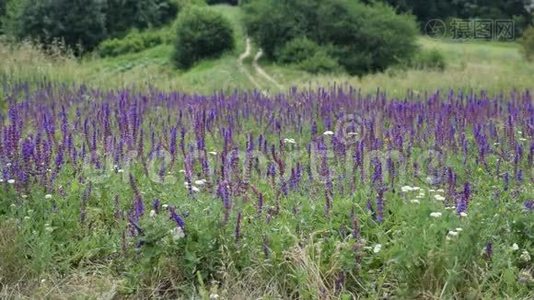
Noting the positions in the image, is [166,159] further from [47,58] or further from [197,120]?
[47,58]

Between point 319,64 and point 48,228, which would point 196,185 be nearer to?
point 48,228

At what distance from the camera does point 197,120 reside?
5625 millimetres

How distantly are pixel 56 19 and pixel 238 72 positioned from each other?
17989mm

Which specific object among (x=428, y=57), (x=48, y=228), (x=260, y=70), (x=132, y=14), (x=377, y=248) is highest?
(x=132, y=14)

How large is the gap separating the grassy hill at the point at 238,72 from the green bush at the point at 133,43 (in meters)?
1.02

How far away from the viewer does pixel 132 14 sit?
4588 cm

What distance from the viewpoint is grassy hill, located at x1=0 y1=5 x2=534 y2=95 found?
13098 mm

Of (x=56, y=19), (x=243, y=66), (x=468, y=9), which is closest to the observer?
(x=243, y=66)

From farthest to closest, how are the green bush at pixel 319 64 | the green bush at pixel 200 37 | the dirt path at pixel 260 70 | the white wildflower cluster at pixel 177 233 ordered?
1. the green bush at pixel 200 37
2. the green bush at pixel 319 64
3. the dirt path at pixel 260 70
4. the white wildflower cluster at pixel 177 233

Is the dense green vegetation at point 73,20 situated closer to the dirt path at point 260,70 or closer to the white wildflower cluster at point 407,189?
the dirt path at point 260,70

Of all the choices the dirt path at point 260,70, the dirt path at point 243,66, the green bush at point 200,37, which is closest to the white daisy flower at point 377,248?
the dirt path at point 243,66

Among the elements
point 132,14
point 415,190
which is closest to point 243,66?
point 132,14

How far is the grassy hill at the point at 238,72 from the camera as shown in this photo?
13.1 m

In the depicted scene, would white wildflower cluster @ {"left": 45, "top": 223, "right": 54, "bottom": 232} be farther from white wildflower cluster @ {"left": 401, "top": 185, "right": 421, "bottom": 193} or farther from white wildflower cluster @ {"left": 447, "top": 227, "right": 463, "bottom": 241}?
white wildflower cluster @ {"left": 447, "top": 227, "right": 463, "bottom": 241}
